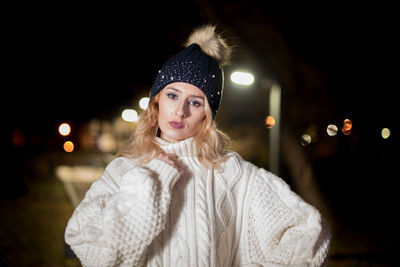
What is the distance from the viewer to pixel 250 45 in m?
5.99

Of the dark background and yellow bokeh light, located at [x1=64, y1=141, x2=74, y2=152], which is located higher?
the dark background

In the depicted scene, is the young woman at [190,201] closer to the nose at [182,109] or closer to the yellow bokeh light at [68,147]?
the nose at [182,109]

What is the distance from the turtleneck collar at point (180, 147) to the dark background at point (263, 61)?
93 cm

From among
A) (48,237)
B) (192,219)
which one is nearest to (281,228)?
(192,219)

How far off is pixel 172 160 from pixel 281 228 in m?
0.74

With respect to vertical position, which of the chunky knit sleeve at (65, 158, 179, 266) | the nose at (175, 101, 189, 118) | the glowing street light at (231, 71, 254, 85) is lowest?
the chunky knit sleeve at (65, 158, 179, 266)

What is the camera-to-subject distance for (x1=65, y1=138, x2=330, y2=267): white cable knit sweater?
1.79 meters

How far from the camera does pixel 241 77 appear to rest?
22.0 feet

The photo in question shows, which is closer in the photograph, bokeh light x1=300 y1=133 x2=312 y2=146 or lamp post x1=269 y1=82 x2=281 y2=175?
bokeh light x1=300 y1=133 x2=312 y2=146

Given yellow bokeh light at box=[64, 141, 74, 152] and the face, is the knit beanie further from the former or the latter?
yellow bokeh light at box=[64, 141, 74, 152]

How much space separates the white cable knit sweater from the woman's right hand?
1.8 inches

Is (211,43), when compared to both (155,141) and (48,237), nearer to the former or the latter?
(155,141)

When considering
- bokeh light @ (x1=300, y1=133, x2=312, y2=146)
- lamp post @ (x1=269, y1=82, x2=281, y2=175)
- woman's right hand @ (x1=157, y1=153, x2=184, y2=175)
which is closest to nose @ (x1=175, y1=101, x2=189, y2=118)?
woman's right hand @ (x1=157, y1=153, x2=184, y2=175)

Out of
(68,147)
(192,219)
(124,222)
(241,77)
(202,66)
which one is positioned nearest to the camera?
(124,222)
